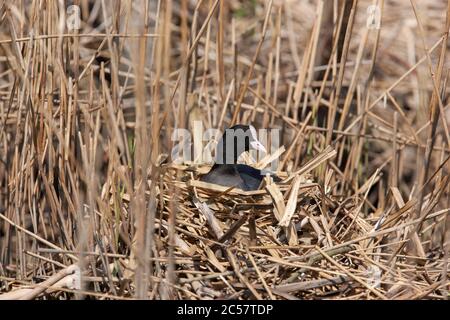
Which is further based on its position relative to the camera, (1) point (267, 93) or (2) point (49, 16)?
(1) point (267, 93)

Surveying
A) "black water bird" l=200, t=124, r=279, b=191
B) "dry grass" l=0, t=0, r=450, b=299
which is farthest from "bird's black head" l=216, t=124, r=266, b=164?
"dry grass" l=0, t=0, r=450, b=299

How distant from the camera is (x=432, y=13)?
4754 mm

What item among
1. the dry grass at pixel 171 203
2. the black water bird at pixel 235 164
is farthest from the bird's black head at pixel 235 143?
the dry grass at pixel 171 203

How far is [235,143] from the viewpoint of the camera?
9.53 ft

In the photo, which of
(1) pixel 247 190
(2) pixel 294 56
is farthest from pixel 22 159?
(2) pixel 294 56

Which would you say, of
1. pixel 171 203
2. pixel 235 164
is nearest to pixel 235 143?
pixel 235 164

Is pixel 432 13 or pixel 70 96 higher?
pixel 432 13

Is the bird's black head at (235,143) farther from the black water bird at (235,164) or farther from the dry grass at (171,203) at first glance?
the dry grass at (171,203)

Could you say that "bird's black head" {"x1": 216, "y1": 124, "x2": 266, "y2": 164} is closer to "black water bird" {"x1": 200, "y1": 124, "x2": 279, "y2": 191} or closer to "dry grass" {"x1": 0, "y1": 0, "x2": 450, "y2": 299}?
"black water bird" {"x1": 200, "y1": 124, "x2": 279, "y2": 191}

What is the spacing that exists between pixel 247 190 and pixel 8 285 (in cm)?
83

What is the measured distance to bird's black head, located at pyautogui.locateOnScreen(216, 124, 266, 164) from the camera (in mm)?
2871

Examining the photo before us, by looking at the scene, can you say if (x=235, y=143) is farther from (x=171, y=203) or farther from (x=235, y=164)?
(x=171, y=203)
